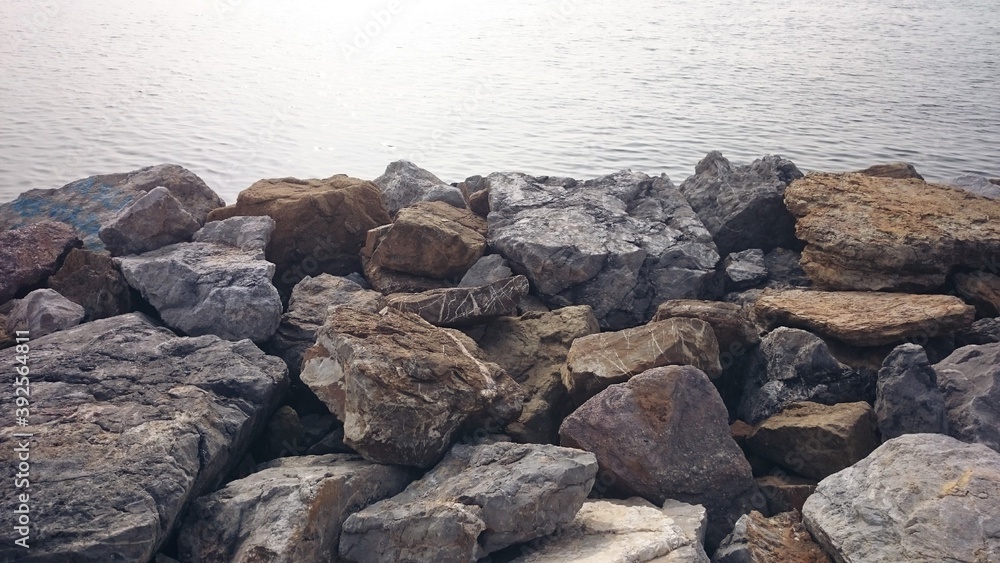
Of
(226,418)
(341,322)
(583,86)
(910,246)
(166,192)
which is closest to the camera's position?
(226,418)

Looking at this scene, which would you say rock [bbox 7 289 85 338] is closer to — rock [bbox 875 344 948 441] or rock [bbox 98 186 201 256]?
rock [bbox 98 186 201 256]

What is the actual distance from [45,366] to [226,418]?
1.30 meters

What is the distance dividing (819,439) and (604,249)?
262 cm

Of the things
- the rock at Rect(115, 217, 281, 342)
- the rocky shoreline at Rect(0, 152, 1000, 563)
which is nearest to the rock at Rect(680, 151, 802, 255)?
the rocky shoreline at Rect(0, 152, 1000, 563)

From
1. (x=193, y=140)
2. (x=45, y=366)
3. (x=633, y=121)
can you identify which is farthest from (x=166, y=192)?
(x=633, y=121)

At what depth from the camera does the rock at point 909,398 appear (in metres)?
4.98

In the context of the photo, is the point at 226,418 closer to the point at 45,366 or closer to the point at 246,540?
the point at 246,540

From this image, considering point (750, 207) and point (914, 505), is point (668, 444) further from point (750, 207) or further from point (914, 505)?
point (750, 207)

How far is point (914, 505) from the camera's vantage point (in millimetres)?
3988

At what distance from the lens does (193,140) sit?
1658 cm

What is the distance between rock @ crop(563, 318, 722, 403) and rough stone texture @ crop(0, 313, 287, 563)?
1995 millimetres

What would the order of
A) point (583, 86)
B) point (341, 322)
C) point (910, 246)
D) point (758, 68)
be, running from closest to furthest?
point (341, 322) → point (910, 246) → point (583, 86) → point (758, 68)

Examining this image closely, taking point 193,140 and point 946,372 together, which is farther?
point 193,140

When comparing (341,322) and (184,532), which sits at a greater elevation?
(341,322)
